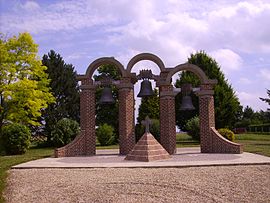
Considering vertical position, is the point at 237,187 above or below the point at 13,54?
below

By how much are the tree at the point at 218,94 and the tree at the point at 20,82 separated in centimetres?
1402

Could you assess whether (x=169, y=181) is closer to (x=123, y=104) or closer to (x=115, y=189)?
(x=115, y=189)

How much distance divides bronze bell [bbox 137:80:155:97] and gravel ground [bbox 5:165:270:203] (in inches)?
228

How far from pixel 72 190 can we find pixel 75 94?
2576 cm

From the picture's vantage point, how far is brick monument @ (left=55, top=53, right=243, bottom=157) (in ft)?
51.9

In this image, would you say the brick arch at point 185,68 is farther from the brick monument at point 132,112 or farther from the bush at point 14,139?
the bush at point 14,139

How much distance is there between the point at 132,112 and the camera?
641 inches

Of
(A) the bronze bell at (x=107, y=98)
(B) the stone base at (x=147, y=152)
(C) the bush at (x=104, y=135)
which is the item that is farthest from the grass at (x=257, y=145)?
(C) the bush at (x=104, y=135)

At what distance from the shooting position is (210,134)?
16.0m

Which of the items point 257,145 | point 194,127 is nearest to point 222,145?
point 257,145

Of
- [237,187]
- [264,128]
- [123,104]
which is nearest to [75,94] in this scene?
[123,104]

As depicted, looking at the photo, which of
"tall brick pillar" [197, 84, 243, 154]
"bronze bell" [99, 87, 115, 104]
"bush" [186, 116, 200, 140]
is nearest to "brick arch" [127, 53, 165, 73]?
"bronze bell" [99, 87, 115, 104]

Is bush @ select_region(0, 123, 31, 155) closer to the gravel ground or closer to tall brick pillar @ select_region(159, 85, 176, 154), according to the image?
tall brick pillar @ select_region(159, 85, 176, 154)

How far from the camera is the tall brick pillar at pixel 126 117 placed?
1600 cm
